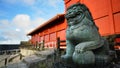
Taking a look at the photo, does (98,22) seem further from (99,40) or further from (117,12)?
(99,40)

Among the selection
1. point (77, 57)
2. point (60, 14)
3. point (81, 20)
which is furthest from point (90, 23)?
point (60, 14)

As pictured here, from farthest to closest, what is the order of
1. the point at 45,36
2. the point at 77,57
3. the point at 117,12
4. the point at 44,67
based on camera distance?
the point at 45,36 → the point at 117,12 → the point at 44,67 → the point at 77,57

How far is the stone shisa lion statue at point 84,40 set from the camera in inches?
97.3

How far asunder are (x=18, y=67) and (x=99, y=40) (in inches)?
127

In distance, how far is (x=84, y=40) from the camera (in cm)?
265

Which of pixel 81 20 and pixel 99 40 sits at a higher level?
pixel 81 20

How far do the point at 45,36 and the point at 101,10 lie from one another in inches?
378

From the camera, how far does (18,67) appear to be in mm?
4797

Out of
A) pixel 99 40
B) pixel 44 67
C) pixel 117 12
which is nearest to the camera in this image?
pixel 99 40

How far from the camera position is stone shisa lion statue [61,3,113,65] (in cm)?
247

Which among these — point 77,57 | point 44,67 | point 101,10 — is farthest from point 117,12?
point 77,57

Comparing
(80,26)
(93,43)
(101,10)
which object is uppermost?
(101,10)

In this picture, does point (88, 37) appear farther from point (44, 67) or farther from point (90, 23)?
point (44, 67)

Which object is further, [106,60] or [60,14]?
[60,14]
